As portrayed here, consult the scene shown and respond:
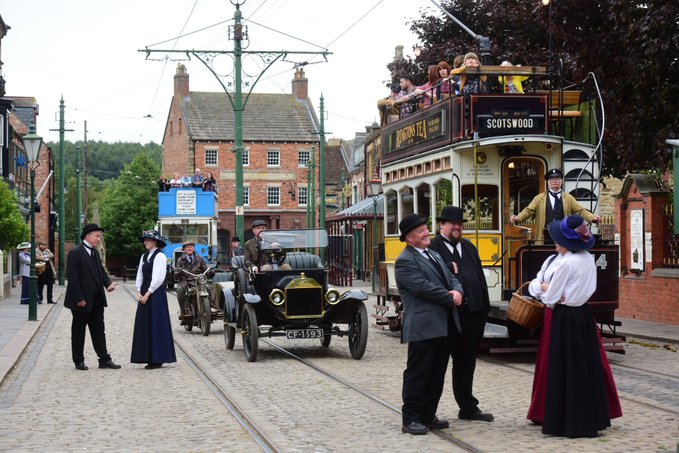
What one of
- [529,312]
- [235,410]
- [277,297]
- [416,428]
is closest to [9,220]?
[277,297]

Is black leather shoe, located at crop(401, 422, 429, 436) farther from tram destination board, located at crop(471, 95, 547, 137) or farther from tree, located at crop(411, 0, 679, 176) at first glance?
tree, located at crop(411, 0, 679, 176)

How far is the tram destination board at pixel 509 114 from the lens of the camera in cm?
1457

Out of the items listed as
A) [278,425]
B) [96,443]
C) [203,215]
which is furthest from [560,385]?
[203,215]

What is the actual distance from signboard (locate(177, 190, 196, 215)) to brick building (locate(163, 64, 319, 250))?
32.7 m

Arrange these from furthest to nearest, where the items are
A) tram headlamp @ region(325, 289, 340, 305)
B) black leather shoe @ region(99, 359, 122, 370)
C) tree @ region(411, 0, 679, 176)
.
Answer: tree @ region(411, 0, 679, 176) < tram headlamp @ region(325, 289, 340, 305) < black leather shoe @ region(99, 359, 122, 370)

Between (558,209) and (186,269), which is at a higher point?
(558,209)

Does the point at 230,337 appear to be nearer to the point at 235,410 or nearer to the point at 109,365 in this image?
the point at 109,365

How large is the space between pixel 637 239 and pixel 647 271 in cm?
80

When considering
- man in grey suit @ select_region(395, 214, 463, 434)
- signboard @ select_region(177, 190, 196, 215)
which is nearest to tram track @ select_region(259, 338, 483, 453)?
man in grey suit @ select_region(395, 214, 463, 434)

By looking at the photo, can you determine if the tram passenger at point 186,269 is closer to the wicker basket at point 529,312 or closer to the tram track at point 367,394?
the tram track at point 367,394

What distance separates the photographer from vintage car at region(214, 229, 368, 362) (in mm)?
14375

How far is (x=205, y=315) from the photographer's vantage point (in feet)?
62.0

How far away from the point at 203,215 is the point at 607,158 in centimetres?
1819

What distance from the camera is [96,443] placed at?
830 centimetres
